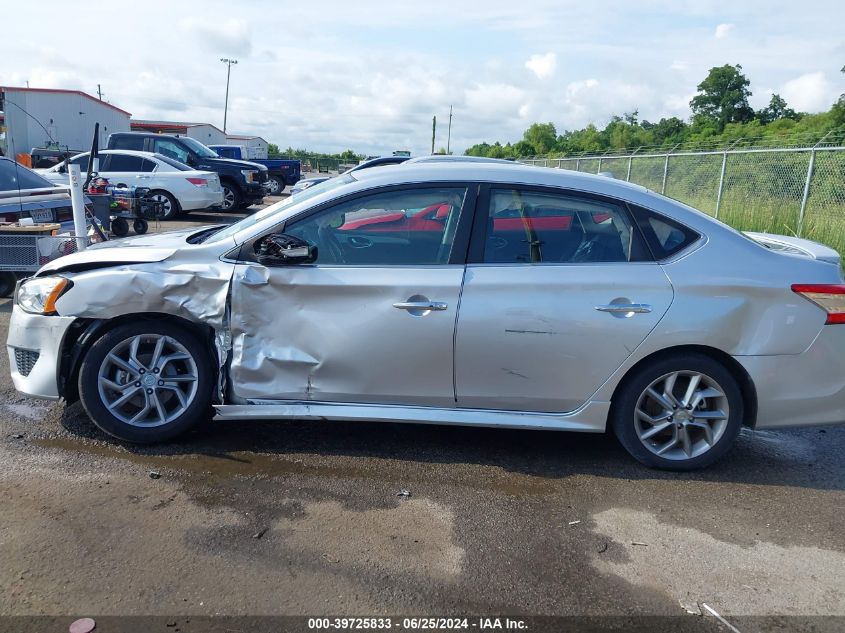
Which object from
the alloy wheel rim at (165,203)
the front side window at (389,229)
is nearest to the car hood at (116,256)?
the front side window at (389,229)

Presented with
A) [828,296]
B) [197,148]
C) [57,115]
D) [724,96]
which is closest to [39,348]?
[828,296]

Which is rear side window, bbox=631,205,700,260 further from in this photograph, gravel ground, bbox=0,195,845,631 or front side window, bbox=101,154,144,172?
front side window, bbox=101,154,144,172

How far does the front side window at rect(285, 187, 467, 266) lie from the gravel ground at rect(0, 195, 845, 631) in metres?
1.18

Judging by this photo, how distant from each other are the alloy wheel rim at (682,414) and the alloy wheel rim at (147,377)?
8.59 feet

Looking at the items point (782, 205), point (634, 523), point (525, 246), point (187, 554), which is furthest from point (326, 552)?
point (782, 205)

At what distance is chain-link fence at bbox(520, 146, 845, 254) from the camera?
11227 mm

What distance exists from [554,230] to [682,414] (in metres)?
Answer: 1.28

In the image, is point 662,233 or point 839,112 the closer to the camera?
point 662,233

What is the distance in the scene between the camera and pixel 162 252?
13.5 feet

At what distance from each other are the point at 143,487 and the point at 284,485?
729mm

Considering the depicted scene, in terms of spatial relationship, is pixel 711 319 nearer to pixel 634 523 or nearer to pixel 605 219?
pixel 605 219

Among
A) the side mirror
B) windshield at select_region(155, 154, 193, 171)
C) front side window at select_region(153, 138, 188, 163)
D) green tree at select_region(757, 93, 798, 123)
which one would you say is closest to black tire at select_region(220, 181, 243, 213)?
front side window at select_region(153, 138, 188, 163)

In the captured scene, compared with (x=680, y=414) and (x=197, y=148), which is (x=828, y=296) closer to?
(x=680, y=414)

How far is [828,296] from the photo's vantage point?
3.94 m
